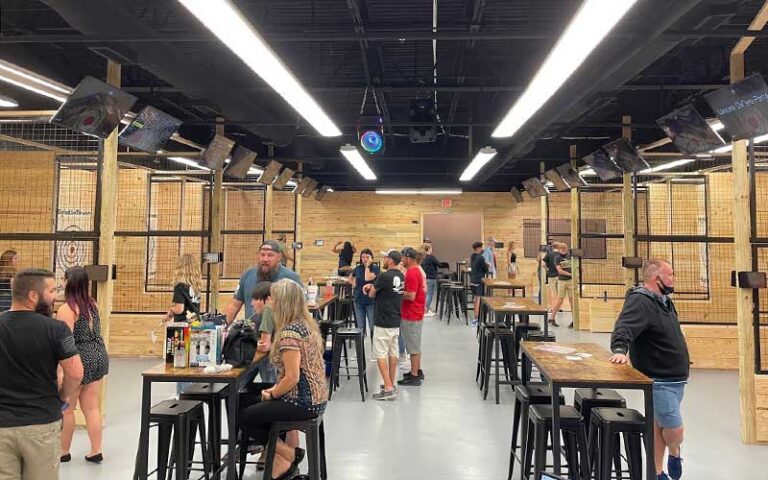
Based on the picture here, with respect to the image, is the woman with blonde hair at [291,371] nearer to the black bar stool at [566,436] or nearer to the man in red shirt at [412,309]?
the black bar stool at [566,436]

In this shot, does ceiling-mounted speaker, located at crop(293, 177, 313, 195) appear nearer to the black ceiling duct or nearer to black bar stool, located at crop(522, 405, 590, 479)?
the black ceiling duct

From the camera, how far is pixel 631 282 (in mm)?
6406

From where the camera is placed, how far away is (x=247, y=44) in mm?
3068

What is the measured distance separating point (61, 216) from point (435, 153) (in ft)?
23.2

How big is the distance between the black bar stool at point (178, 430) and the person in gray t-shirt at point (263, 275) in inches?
38.3

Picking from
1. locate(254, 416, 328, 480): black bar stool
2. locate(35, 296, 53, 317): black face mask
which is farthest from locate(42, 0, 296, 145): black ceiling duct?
locate(254, 416, 328, 480): black bar stool

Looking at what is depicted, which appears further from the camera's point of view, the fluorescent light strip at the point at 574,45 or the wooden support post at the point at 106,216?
the wooden support post at the point at 106,216

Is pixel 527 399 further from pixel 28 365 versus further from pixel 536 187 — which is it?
pixel 536 187

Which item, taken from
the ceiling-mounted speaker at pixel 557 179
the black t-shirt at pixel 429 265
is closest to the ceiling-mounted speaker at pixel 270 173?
the black t-shirt at pixel 429 265

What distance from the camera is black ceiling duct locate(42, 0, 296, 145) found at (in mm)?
3252

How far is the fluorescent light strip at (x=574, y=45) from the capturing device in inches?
99.8

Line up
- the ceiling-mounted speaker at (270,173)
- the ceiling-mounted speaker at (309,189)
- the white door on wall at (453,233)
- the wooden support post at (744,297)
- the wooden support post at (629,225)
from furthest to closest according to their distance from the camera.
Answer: the white door on wall at (453,233) → the ceiling-mounted speaker at (309,189) → the ceiling-mounted speaker at (270,173) → the wooden support post at (629,225) → the wooden support post at (744,297)

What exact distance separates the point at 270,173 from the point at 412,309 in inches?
162

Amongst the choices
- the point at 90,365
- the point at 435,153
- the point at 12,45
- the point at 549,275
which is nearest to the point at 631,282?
the point at 549,275
